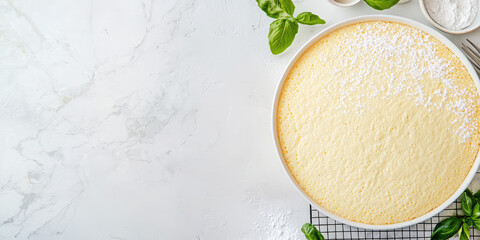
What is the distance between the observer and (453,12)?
1.13m

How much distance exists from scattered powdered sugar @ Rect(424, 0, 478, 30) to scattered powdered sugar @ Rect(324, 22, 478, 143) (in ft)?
0.32

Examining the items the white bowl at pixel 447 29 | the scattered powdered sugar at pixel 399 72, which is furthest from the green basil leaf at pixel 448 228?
the white bowl at pixel 447 29

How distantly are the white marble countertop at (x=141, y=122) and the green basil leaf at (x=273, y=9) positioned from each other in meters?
0.08

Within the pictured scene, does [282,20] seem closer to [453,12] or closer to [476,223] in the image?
[453,12]

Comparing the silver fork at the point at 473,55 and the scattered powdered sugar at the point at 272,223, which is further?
the scattered powdered sugar at the point at 272,223

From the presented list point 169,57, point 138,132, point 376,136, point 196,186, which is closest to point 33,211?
point 138,132

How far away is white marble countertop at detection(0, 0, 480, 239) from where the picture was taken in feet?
4.09

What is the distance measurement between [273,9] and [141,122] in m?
0.51

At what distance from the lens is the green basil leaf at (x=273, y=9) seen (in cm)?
115

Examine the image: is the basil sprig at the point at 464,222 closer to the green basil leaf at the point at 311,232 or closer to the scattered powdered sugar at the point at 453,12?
the green basil leaf at the point at 311,232

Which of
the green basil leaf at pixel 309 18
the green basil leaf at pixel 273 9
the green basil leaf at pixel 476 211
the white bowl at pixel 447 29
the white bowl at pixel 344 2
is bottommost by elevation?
the green basil leaf at pixel 476 211

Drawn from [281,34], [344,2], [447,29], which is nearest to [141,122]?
[281,34]

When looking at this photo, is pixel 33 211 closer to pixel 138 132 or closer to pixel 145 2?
pixel 138 132

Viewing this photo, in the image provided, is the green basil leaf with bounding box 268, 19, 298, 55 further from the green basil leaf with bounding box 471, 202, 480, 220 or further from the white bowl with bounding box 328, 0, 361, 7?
the green basil leaf with bounding box 471, 202, 480, 220
